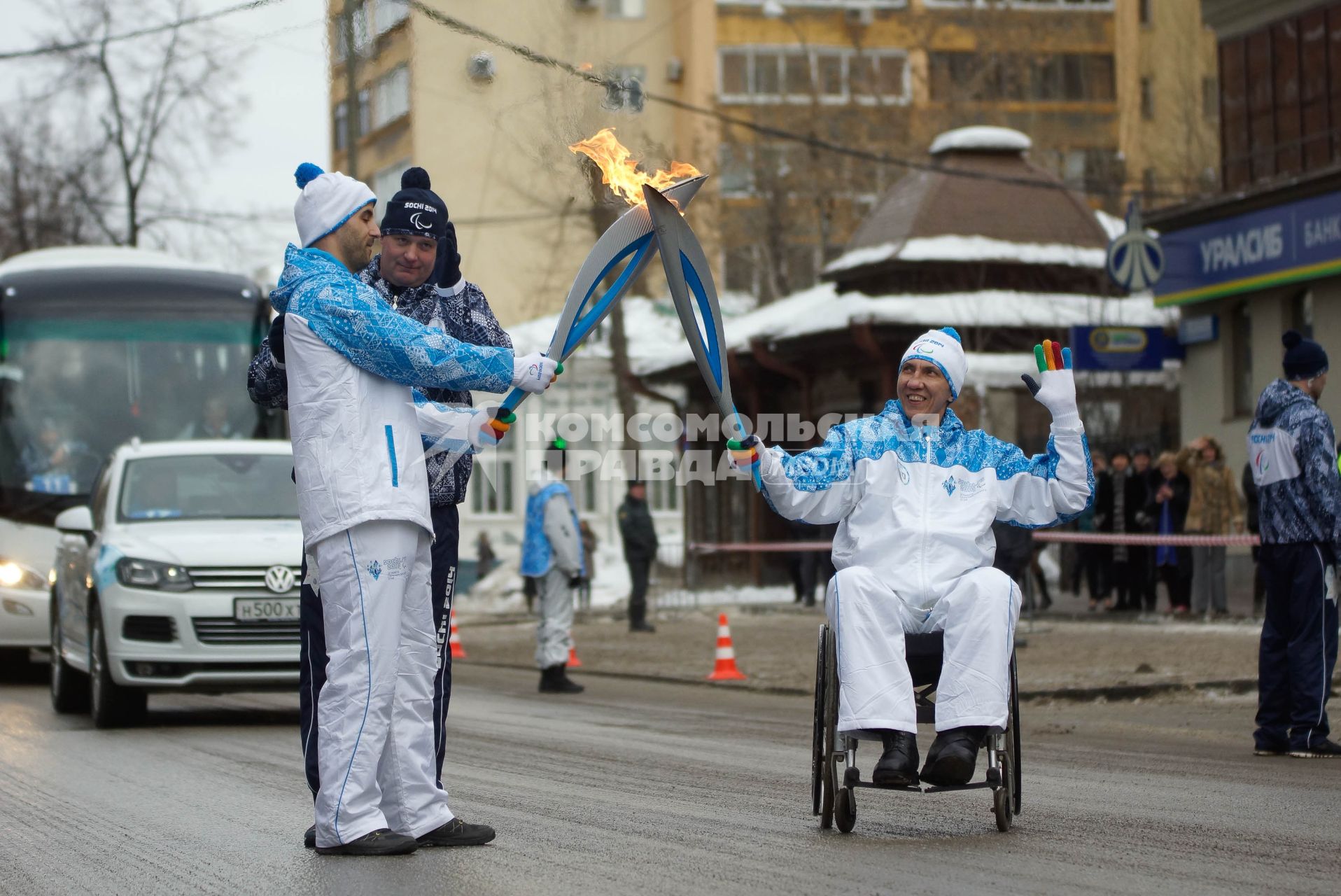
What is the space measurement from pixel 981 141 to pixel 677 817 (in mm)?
28113

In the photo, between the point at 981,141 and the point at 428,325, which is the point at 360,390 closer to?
the point at 428,325

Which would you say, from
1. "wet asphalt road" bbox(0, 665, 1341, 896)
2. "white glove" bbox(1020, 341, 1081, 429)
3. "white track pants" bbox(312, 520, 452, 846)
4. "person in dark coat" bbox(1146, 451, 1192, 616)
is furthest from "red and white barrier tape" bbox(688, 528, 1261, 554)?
"white track pants" bbox(312, 520, 452, 846)

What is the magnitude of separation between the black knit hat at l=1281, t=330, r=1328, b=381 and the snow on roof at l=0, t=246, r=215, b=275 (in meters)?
12.5

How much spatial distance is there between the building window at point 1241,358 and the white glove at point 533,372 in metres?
21.0

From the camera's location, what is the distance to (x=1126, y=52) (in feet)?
185

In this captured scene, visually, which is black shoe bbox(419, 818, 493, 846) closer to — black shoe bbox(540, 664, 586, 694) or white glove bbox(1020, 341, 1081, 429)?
white glove bbox(1020, 341, 1081, 429)

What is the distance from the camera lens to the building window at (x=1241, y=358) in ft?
86.1

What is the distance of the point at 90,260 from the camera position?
66.8 ft

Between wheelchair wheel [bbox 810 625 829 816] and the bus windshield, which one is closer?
wheelchair wheel [bbox 810 625 829 816]

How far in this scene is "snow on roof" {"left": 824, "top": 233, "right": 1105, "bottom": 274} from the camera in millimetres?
31969

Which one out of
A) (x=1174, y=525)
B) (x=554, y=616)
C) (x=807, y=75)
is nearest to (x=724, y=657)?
(x=554, y=616)

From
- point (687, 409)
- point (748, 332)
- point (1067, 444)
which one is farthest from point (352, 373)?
point (687, 409)

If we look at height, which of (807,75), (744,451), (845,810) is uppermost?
(807,75)

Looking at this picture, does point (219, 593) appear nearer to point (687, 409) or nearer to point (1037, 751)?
point (1037, 751)
